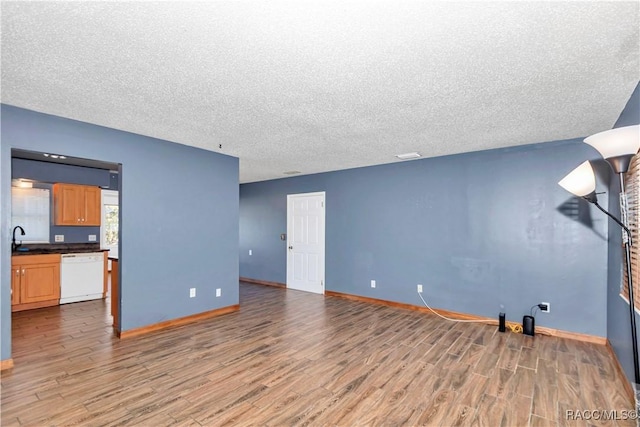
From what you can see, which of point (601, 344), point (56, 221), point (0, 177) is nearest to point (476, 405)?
point (601, 344)

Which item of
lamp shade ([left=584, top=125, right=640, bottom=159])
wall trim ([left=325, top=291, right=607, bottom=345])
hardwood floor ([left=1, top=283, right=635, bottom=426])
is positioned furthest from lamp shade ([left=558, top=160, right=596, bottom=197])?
wall trim ([left=325, top=291, right=607, bottom=345])

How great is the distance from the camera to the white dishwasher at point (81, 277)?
5219 millimetres

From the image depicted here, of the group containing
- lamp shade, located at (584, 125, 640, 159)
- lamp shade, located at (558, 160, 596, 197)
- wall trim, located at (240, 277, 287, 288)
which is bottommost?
wall trim, located at (240, 277, 287, 288)

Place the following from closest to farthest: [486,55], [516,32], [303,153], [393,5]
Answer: [393,5] < [516,32] < [486,55] < [303,153]

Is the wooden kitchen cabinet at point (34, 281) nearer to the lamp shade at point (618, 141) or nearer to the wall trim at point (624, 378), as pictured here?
the lamp shade at point (618, 141)

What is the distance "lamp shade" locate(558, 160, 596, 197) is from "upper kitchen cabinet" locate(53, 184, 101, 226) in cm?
738

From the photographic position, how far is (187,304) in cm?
435

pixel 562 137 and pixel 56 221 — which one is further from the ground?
pixel 562 137

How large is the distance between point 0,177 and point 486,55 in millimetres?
4315

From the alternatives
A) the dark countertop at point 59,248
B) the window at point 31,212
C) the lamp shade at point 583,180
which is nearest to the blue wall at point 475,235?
the lamp shade at point 583,180

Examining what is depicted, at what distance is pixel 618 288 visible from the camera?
313 centimetres

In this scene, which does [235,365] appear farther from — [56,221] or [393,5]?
[56,221]

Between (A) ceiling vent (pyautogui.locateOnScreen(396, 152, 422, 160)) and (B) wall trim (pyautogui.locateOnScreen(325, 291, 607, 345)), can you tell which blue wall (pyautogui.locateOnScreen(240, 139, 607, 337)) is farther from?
(A) ceiling vent (pyautogui.locateOnScreen(396, 152, 422, 160))

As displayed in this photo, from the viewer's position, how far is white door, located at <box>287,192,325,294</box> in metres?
6.36
